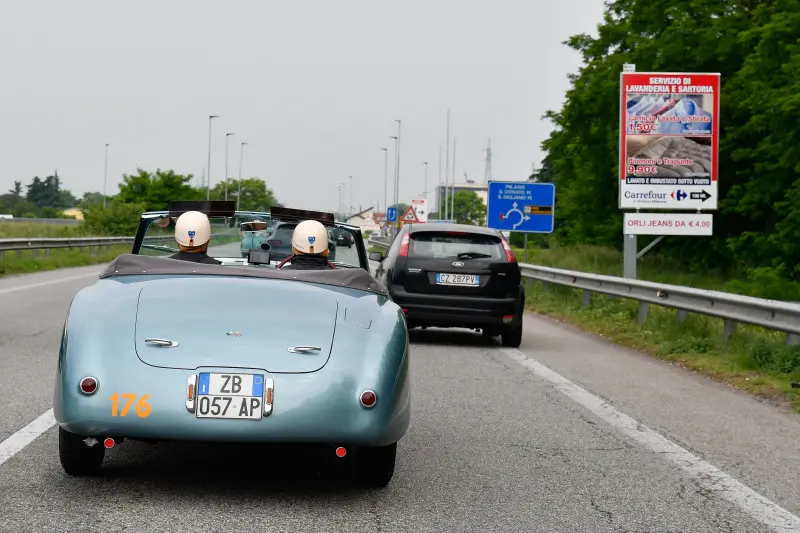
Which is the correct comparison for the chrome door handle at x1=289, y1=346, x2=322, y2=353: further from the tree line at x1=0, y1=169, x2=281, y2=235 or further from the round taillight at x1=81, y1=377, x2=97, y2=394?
the tree line at x1=0, y1=169, x2=281, y2=235

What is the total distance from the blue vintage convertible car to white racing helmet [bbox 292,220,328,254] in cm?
103

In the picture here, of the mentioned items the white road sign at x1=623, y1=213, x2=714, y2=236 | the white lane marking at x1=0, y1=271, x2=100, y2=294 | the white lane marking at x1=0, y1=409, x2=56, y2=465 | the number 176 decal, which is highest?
the white road sign at x1=623, y1=213, x2=714, y2=236

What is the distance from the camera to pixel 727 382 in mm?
11258

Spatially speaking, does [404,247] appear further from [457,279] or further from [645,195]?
[645,195]

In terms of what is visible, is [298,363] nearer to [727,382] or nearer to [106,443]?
[106,443]

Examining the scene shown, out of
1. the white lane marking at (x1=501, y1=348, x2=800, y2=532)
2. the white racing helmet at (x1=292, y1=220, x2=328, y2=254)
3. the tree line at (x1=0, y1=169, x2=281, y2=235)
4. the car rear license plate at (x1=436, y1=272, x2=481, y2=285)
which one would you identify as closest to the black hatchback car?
the car rear license plate at (x1=436, y1=272, x2=481, y2=285)

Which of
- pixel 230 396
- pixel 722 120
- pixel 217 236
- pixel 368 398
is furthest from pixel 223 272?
pixel 722 120

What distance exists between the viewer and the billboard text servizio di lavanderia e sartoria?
70.8 ft

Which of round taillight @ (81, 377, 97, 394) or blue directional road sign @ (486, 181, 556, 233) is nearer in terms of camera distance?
round taillight @ (81, 377, 97, 394)

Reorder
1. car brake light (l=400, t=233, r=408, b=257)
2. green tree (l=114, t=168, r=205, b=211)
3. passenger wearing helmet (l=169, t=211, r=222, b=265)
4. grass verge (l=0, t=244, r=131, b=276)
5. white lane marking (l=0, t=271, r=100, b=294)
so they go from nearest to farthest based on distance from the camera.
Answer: passenger wearing helmet (l=169, t=211, r=222, b=265)
car brake light (l=400, t=233, r=408, b=257)
white lane marking (l=0, t=271, r=100, b=294)
grass verge (l=0, t=244, r=131, b=276)
green tree (l=114, t=168, r=205, b=211)

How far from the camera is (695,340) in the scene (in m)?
13.8

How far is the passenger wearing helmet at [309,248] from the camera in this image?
22.5 feet

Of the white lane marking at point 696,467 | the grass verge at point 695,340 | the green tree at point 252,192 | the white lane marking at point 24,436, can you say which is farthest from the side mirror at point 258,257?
the green tree at point 252,192

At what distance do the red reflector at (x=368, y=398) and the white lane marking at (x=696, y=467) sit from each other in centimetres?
178
